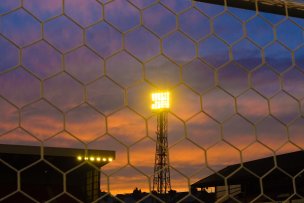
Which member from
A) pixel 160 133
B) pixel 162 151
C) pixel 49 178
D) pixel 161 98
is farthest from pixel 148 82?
pixel 49 178

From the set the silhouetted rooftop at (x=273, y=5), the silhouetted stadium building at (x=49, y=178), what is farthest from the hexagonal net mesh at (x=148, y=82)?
the silhouetted stadium building at (x=49, y=178)

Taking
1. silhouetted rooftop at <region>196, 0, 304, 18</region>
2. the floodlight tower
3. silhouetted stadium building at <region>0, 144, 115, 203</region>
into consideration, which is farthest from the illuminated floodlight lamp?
silhouetted stadium building at <region>0, 144, 115, 203</region>

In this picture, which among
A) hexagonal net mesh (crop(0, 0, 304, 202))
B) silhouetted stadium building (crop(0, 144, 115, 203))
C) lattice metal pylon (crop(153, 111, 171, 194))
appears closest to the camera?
hexagonal net mesh (crop(0, 0, 304, 202))

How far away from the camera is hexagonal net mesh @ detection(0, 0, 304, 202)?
32.1 inches

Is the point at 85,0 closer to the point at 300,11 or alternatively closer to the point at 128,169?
the point at 128,169

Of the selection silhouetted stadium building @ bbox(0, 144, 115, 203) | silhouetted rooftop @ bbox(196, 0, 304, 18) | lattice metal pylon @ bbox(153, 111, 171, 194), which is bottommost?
lattice metal pylon @ bbox(153, 111, 171, 194)

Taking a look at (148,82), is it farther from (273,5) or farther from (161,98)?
(273,5)

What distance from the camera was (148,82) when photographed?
90 cm

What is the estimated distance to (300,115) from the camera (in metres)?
1.05

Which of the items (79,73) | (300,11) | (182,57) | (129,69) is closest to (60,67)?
(79,73)

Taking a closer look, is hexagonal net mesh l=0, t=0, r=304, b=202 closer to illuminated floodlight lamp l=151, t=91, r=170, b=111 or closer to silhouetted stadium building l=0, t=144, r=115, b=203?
illuminated floodlight lamp l=151, t=91, r=170, b=111

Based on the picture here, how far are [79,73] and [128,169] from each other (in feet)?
0.72

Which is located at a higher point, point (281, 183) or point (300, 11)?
point (281, 183)

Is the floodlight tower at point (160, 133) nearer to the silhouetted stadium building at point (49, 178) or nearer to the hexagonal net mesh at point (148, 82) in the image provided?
the hexagonal net mesh at point (148, 82)
